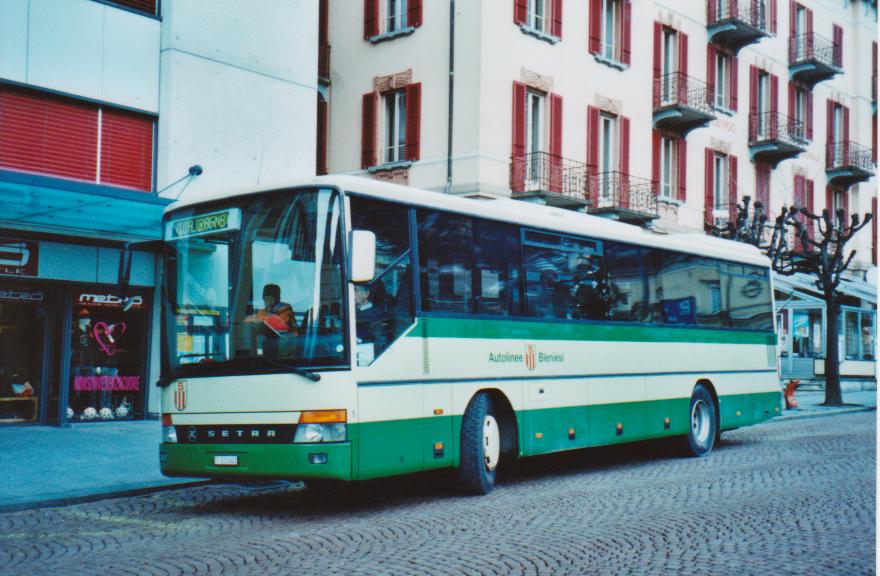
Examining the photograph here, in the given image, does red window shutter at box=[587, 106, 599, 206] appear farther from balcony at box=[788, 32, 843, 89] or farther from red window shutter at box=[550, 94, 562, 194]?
balcony at box=[788, 32, 843, 89]

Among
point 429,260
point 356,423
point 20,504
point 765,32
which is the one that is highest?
point 765,32

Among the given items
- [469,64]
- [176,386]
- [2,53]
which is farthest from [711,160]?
[176,386]

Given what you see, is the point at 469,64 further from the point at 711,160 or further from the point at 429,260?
the point at 429,260

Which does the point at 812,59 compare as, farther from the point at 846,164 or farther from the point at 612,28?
the point at 612,28

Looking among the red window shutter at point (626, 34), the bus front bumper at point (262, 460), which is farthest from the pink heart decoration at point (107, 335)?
the red window shutter at point (626, 34)

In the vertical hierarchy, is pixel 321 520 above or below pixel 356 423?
below

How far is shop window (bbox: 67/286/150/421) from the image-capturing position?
58.8 feet

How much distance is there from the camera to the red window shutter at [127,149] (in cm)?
1750

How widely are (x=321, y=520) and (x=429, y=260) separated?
2640mm

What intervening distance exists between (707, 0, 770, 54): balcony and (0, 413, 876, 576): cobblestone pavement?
22914 mm

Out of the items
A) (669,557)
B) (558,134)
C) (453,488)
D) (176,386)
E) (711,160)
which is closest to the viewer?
(669,557)

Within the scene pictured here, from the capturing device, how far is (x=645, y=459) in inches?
584

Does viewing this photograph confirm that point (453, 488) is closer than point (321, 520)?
No

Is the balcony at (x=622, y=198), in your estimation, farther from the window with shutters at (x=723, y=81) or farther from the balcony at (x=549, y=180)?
the window with shutters at (x=723, y=81)
